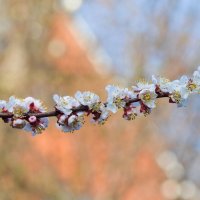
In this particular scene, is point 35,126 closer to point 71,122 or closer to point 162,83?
point 71,122

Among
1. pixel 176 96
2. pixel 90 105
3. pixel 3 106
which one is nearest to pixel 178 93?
pixel 176 96

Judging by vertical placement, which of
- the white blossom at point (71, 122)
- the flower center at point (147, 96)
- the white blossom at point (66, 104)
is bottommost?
the white blossom at point (71, 122)

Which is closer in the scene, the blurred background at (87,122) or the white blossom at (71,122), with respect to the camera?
the white blossom at (71,122)

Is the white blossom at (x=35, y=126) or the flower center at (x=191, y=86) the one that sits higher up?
the flower center at (x=191, y=86)

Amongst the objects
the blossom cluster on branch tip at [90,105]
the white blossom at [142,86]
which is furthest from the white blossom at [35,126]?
the white blossom at [142,86]

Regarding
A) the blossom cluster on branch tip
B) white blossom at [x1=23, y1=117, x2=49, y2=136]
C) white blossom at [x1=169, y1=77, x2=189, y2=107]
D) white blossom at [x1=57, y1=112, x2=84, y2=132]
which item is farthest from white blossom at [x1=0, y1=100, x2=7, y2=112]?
white blossom at [x1=169, y1=77, x2=189, y2=107]

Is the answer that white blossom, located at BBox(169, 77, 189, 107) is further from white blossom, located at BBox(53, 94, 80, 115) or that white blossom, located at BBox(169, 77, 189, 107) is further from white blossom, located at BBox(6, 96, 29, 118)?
white blossom, located at BBox(6, 96, 29, 118)

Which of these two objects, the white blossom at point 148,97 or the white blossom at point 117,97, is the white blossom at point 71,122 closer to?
the white blossom at point 117,97

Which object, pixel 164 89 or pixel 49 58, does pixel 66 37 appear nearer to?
pixel 49 58
